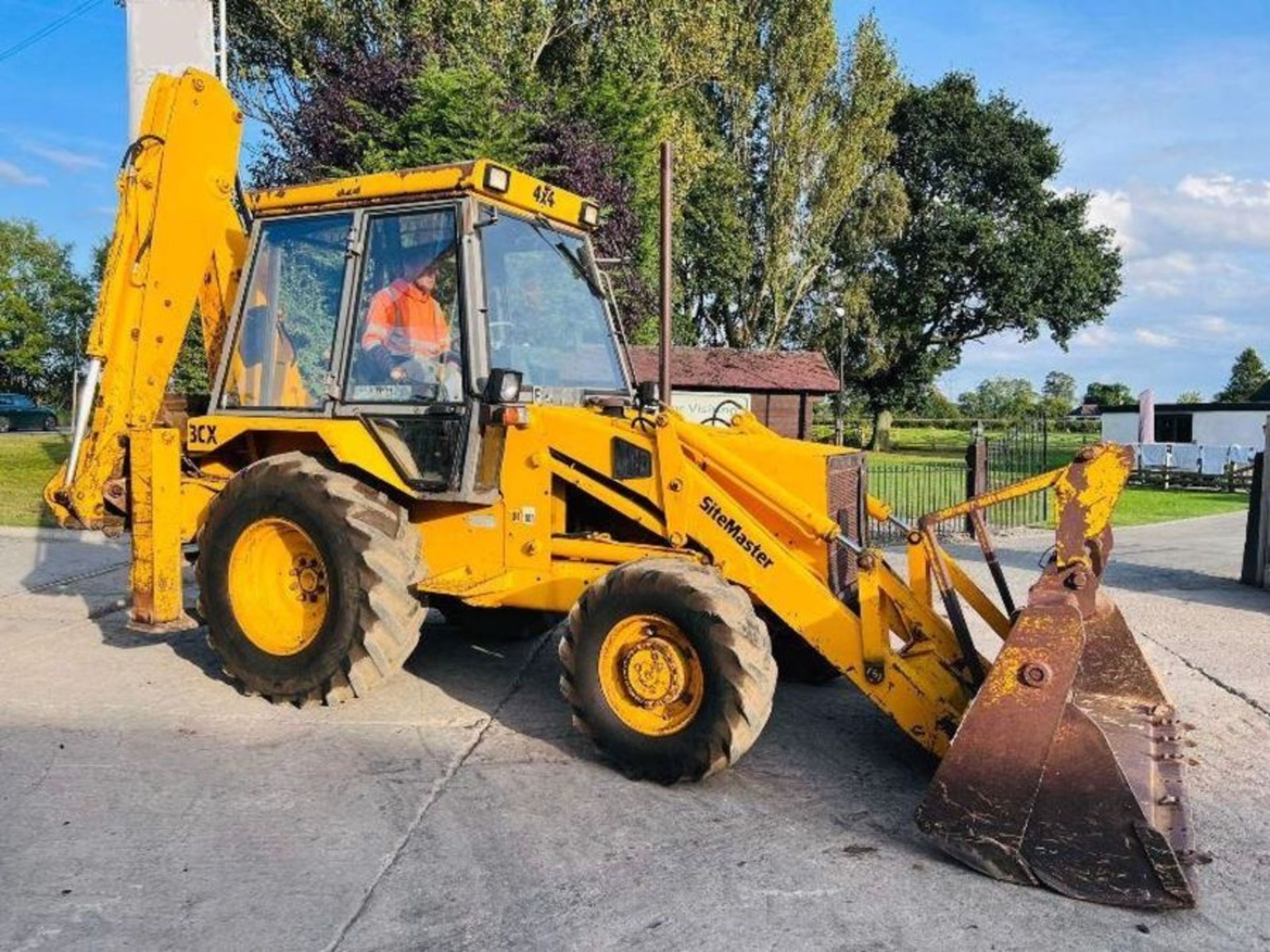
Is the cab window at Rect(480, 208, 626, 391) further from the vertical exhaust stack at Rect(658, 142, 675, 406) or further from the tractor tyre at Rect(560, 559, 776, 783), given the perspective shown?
the tractor tyre at Rect(560, 559, 776, 783)

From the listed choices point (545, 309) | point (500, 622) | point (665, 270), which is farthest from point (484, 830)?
point (665, 270)

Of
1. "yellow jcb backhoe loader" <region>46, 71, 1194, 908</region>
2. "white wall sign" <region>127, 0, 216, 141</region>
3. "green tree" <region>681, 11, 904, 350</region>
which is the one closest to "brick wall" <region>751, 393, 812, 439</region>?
"green tree" <region>681, 11, 904, 350</region>

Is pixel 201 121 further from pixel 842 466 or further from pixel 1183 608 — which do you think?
pixel 1183 608

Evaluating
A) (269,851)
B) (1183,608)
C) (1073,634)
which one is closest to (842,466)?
(1073,634)

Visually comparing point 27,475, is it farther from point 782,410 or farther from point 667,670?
point 667,670

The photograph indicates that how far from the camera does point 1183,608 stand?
8.91 meters

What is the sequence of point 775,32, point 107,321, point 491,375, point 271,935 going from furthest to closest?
point 775,32 < point 107,321 < point 491,375 < point 271,935

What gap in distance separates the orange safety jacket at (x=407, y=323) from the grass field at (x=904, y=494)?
1002 cm

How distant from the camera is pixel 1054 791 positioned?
3.61 meters

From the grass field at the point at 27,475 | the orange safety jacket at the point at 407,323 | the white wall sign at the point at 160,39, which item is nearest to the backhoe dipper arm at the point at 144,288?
the orange safety jacket at the point at 407,323

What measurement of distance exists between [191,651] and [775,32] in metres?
26.1

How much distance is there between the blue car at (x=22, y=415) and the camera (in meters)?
38.7

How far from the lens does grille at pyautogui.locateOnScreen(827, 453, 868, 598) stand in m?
4.96

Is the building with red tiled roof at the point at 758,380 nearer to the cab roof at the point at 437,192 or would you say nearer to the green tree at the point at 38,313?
the cab roof at the point at 437,192
